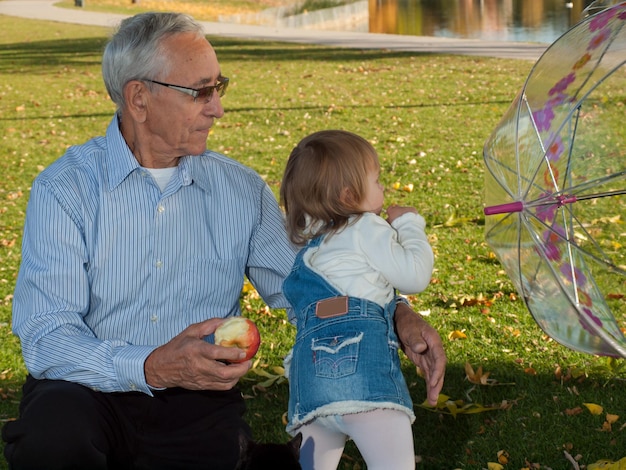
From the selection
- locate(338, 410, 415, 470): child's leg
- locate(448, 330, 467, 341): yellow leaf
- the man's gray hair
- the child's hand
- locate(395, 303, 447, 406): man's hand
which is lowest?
locate(448, 330, 467, 341): yellow leaf

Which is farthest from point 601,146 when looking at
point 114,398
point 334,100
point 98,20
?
point 98,20

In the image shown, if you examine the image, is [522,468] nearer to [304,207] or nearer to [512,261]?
[512,261]

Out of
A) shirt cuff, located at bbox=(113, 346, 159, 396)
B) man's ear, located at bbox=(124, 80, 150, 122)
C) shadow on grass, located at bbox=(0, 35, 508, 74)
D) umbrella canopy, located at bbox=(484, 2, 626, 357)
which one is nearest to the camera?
umbrella canopy, located at bbox=(484, 2, 626, 357)

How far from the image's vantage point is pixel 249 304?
5.52m

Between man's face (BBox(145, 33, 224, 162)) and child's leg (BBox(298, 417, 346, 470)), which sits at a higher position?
man's face (BBox(145, 33, 224, 162))

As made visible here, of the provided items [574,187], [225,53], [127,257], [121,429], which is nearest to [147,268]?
[127,257]

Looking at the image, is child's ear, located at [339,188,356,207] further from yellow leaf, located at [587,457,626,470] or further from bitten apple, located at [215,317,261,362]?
yellow leaf, located at [587,457,626,470]

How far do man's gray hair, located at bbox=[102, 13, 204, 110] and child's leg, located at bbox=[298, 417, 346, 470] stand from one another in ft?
4.21

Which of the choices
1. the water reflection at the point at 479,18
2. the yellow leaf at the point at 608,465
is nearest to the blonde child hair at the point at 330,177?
the yellow leaf at the point at 608,465

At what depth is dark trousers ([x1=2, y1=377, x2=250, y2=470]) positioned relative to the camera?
276 centimetres

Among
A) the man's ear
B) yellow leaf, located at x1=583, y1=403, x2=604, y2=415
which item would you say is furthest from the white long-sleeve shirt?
yellow leaf, located at x1=583, y1=403, x2=604, y2=415

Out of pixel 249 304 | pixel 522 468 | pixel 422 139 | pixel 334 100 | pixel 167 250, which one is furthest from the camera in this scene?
pixel 334 100

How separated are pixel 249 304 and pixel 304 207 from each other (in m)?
2.51

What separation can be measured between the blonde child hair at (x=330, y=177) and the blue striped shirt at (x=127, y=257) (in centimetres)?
40
